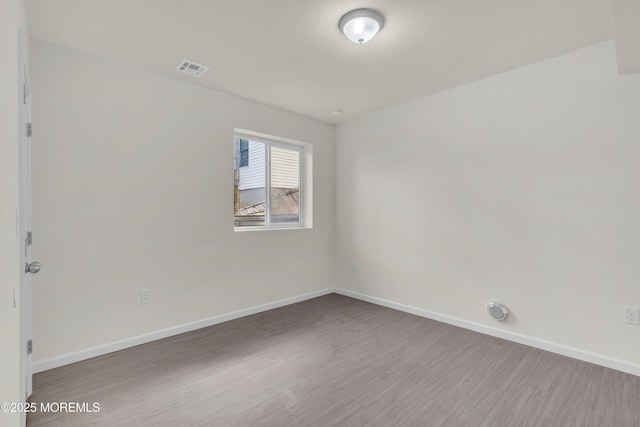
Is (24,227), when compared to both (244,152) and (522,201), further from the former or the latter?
(522,201)

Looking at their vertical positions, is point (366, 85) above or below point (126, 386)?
above

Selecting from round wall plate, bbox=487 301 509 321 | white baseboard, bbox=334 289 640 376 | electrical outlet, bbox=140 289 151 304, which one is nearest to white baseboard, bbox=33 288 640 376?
white baseboard, bbox=334 289 640 376

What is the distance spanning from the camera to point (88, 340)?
251 cm

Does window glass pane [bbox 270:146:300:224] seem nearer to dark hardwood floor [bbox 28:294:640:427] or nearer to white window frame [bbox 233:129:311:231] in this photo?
white window frame [bbox 233:129:311:231]

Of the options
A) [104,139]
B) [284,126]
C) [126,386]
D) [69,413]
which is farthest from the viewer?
[284,126]

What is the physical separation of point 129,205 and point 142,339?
4.04ft

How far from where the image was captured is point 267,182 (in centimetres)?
399

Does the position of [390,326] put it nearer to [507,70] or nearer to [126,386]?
[126,386]

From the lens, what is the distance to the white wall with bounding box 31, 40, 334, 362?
236 cm

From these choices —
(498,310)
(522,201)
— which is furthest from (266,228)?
(522,201)

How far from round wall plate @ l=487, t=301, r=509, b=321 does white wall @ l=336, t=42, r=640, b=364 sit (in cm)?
7

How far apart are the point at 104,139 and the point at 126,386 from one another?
6.47ft

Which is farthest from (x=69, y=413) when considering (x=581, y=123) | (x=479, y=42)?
(x=581, y=123)

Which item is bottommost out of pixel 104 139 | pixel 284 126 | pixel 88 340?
pixel 88 340
